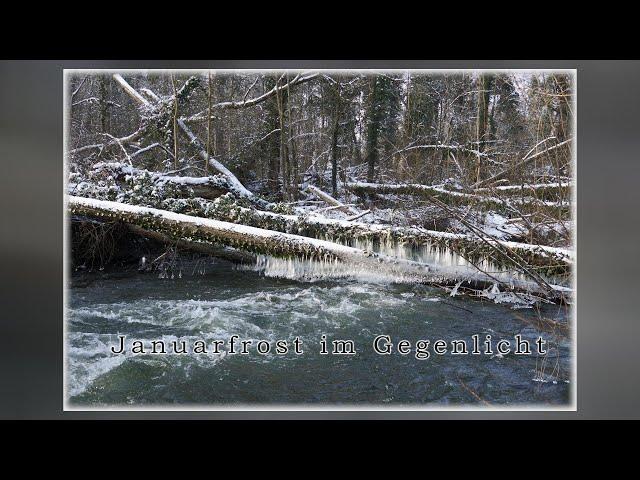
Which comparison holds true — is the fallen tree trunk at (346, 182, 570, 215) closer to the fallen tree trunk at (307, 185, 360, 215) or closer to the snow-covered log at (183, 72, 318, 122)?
the fallen tree trunk at (307, 185, 360, 215)

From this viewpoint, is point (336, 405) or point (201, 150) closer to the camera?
point (336, 405)

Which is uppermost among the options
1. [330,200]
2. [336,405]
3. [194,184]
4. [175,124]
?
[175,124]

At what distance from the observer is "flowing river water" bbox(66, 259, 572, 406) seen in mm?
2543

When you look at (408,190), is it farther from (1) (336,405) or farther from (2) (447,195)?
(1) (336,405)

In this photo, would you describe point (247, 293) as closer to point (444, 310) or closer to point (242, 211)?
point (242, 211)

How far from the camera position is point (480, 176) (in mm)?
2637

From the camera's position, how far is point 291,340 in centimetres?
259

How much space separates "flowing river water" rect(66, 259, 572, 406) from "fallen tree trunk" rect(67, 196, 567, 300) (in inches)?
4.6
